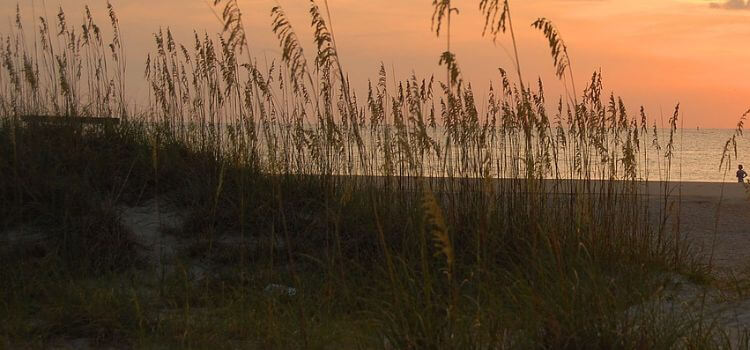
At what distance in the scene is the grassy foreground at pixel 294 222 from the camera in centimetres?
377

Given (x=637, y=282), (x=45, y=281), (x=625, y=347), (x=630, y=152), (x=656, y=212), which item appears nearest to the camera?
(x=625, y=347)

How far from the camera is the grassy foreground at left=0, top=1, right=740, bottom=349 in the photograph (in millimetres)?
3770

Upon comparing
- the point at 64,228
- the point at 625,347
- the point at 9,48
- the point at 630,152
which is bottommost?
A: the point at 625,347

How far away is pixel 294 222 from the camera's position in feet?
19.0

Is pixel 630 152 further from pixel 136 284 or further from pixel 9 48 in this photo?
pixel 9 48

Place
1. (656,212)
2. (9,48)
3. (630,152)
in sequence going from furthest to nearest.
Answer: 1. (656,212)
2. (9,48)
3. (630,152)

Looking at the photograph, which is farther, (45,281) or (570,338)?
(45,281)

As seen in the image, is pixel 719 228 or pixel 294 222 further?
pixel 719 228

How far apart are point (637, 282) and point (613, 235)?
1373 millimetres

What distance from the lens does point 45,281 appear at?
467cm

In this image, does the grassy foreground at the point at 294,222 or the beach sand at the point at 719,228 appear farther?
the beach sand at the point at 719,228

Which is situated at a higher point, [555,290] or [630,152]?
[630,152]

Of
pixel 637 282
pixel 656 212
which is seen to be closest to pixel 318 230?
pixel 637 282

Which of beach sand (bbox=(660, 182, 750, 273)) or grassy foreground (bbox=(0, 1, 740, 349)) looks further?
beach sand (bbox=(660, 182, 750, 273))
